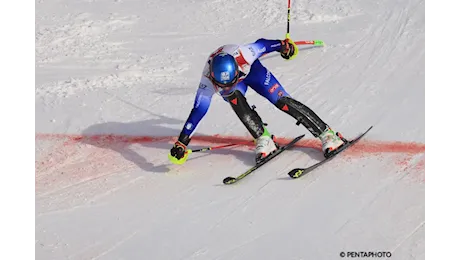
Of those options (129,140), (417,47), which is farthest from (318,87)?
(129,140)

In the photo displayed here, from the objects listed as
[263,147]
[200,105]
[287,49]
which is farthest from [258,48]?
[263,147]

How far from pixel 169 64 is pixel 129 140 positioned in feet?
7.60

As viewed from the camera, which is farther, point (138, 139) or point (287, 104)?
point (138, 139)

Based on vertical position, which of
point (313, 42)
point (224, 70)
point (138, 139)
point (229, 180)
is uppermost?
point (224, 70)

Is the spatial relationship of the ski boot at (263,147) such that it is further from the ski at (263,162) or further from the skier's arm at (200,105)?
the skier's arm at (200,105)

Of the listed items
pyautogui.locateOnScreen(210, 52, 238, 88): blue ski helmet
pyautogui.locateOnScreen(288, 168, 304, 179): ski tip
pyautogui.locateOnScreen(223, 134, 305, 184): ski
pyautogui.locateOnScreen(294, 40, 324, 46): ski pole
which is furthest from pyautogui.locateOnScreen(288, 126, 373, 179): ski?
pyautogui.locateOnScreen(294, 40, 324, 46): ski pole

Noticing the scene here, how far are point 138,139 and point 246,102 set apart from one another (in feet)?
5.37

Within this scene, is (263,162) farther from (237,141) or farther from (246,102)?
(237,141)

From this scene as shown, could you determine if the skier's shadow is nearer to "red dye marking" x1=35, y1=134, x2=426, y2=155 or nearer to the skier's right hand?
"red dye marking" x1=35, y1=134, x2=426, y2=155

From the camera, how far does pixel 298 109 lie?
25.5ft

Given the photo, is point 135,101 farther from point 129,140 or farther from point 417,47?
point 417,47

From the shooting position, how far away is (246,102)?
25.5 feet

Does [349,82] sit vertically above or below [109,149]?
above

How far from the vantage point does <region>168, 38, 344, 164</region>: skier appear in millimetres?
7566
